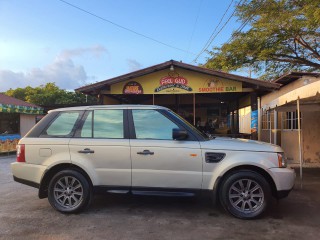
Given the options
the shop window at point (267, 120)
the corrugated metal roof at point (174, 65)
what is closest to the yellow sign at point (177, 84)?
the corrugated metal roof at point (174, 65)

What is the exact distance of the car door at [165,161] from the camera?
585 centimetres

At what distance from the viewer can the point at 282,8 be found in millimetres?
13562

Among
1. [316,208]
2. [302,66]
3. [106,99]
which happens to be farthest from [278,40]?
[316,208]

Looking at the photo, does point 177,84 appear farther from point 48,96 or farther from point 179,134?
point 48,96

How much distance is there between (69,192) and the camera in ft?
20.2

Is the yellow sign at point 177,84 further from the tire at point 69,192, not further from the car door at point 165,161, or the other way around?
the tire at point 69,192

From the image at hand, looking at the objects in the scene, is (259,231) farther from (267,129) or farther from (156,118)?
(267,129)

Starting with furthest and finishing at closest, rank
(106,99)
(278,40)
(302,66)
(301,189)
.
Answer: (302,66), (278,40), (106,99), (301,189)

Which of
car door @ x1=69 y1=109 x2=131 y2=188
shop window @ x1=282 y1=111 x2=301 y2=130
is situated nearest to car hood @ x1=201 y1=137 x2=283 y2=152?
car door @ x1=69 y1=109 x2=131 y2=188

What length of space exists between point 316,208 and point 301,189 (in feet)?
5.75

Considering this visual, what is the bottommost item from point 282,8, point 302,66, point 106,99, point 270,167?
point 270,167

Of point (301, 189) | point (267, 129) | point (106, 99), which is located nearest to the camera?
point (301, 189)

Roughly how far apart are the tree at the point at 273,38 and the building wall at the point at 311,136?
3.12 meters

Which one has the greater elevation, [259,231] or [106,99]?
[106,99]
